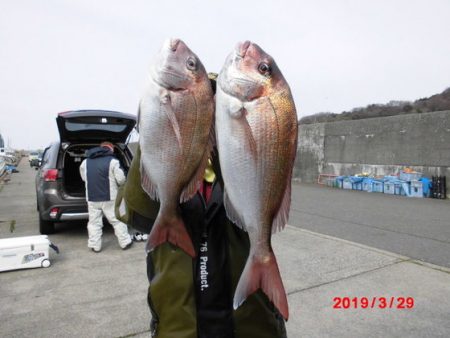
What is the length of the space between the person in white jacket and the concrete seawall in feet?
32.6

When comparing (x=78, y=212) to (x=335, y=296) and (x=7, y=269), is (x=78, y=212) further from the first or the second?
(x=335, y=296)

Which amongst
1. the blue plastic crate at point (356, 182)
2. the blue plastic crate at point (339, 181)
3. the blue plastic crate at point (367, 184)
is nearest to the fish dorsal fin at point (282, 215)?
the blue plastic crate at point (367, 184)

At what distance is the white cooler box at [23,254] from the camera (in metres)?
4.52

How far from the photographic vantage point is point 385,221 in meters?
7.50

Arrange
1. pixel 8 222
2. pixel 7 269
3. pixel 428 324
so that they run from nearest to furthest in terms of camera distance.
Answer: pixel 428 324 → pixel 7 269 → pixel 8 222

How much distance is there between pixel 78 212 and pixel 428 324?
5208mm

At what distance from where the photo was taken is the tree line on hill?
2852 centimetres

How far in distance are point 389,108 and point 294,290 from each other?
1234 inches

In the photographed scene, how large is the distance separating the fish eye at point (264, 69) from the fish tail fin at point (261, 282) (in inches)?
24.0

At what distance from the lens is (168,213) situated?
127 centimetres

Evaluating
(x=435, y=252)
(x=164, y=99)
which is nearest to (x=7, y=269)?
(x=164, y=99)

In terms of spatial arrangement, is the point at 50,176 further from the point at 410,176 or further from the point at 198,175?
the point at 410,176

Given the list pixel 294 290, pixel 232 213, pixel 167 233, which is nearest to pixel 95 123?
pixel 294 290

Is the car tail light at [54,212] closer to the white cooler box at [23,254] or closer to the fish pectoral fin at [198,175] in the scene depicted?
the white cooler box at [23,254]
